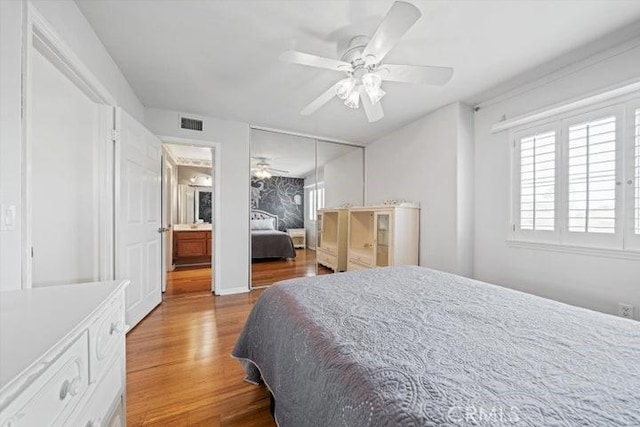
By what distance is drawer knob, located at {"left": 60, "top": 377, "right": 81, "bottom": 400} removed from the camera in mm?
611

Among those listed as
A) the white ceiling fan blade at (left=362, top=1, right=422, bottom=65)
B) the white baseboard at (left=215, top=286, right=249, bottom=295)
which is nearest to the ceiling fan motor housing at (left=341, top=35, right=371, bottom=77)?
the white ceiling fan blade at (left=362, top=1, right=422, bottom=65)

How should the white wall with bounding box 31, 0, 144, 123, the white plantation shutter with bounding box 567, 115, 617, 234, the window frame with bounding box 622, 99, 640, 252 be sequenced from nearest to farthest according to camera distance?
the white wall with bounding box 31, 0, 144, 123, the window frame with bounding box 622, 99, 640, 252, the white plantation shutter with bounding box 567, 115, 617, 234

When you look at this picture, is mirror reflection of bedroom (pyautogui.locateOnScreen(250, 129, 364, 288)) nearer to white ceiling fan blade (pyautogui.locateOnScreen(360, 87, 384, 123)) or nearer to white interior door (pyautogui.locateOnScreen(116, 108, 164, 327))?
white interior door (pyautogui.locateOnScreen(116, 108, 164, 327))

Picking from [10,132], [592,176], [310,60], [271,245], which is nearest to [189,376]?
[10,132]

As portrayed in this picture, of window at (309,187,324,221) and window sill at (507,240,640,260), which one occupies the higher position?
window at (309,187,324,221)

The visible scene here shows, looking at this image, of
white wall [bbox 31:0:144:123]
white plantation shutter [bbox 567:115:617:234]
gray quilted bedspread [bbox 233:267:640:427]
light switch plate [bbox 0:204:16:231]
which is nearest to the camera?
gray quilted bedspread [bbox 233:267:640:427]

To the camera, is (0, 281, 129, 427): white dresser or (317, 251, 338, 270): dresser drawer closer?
(0, 281, 129, 427): white dresser

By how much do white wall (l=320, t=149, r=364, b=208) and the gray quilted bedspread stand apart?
306cm

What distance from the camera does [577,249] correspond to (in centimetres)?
212

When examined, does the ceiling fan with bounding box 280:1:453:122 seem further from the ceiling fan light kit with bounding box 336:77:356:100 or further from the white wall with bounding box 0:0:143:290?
the white wall with bounding box 0:0:143:290

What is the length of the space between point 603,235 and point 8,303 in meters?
3.42

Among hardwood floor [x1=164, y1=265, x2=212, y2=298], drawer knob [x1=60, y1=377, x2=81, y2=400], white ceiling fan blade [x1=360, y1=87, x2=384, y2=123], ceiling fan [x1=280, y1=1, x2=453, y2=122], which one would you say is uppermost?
ceiling fan [x1=280, y1=1, x2=453, y2=122]

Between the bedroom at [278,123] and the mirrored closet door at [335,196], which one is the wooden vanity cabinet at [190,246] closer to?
the bedroom at [278,123]

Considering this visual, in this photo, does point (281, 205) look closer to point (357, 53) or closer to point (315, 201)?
point (315, 201)
